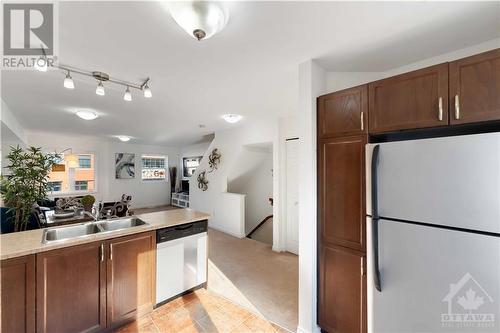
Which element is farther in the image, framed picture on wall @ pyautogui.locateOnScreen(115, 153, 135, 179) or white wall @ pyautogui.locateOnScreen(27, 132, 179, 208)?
framed picture on wall @ pyautogui.locateOnScreen(115, 153, 135, 179)

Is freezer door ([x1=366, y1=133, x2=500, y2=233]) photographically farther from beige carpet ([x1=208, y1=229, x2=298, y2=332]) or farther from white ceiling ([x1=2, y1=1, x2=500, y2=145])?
beige carpet ([x1=208, y1=229, x2=298, y2=332])

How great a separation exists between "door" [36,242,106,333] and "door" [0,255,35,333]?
4cm

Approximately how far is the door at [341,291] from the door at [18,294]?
2.21 metres

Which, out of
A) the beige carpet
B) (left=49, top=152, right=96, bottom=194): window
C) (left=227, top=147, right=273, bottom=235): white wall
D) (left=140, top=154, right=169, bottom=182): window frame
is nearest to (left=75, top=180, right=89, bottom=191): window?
(left=49, top=152, right=96, bottom=194): window

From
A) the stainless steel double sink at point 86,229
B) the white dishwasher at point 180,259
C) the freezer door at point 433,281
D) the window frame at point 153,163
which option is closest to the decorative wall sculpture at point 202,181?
the window frame at point 153,163

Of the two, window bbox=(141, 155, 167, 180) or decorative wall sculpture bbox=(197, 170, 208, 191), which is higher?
window bbox=(141, 155, 167, 180)

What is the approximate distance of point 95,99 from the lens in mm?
2939

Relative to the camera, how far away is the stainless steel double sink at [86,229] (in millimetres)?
1907

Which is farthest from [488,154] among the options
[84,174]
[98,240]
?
[84,174]

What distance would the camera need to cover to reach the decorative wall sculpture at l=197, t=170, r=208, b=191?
5.60m

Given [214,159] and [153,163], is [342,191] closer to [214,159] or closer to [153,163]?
[214,159]

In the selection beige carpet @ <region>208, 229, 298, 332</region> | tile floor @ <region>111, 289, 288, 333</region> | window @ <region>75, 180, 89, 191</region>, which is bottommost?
beige carpet @ <region>208, 229, 298, 332</region>

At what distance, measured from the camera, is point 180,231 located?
229 centimetres
